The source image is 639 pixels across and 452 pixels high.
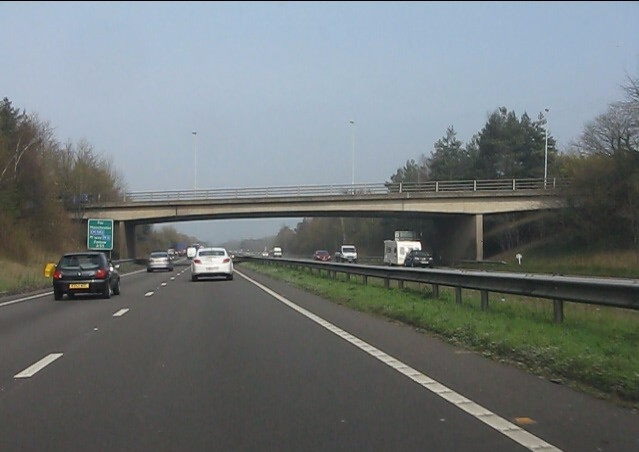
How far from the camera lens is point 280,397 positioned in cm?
874

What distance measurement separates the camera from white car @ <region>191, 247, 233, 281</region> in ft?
131

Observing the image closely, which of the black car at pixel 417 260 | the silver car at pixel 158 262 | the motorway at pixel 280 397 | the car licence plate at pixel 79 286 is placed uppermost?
the motorway at pixel 280 397

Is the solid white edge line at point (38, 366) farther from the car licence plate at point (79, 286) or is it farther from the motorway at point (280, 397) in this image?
the car licence plate at point (79, 286)

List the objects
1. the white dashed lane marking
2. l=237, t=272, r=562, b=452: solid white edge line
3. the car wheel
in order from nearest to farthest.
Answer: l=237, t=272, r=562, b=452: solid white edge line < the white dashed lane marking < the car wheel

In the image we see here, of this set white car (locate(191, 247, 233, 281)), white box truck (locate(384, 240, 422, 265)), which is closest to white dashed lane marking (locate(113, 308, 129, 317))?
white car (locate(191, 247, 233, 281))

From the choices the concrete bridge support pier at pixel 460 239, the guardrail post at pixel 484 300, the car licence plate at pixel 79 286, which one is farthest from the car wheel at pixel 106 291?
the concrete bridge support pier at pixel 460 239

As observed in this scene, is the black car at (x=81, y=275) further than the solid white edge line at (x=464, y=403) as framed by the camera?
Yes

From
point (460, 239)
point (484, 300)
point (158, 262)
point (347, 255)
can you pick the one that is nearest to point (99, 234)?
point (158, 262)

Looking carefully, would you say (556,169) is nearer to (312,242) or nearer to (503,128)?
(503,128)

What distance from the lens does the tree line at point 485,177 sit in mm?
44438

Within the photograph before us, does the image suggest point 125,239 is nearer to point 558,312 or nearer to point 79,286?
point 79,286

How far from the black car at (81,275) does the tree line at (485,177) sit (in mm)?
21387

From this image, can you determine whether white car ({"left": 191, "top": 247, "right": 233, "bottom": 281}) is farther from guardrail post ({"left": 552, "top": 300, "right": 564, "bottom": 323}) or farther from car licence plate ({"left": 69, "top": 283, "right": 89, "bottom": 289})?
guardrail post ({"left": 552, "top": 300, "right": 564, "bottom": 323})

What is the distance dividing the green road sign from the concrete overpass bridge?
1368 cm
